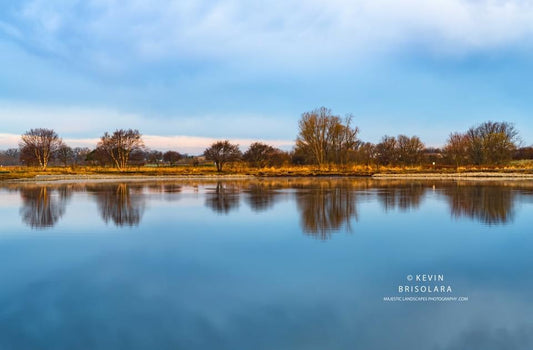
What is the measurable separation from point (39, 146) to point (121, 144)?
14351mm

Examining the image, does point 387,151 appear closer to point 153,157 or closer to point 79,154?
point 153,157

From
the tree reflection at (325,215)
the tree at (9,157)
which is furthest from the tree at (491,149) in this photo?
the tree at (9,157)

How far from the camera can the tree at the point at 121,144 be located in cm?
5793

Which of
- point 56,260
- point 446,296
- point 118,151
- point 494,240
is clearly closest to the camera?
point 446,296

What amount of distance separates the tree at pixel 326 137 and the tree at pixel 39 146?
1454 inches

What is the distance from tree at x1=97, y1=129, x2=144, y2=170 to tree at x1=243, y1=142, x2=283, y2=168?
17.0 m


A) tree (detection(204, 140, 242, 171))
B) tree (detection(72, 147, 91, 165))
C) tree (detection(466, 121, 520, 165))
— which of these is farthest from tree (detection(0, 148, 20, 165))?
tree (detection(466, 121, 520, 165))

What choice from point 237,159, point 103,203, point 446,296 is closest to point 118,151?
point 237,159

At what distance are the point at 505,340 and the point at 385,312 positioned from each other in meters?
1.15

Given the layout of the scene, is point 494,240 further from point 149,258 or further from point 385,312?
point 149,258

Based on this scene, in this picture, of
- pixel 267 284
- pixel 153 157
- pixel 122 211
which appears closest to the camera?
pixel 267 284

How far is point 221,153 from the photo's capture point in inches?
1897

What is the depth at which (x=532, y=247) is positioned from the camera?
774cm

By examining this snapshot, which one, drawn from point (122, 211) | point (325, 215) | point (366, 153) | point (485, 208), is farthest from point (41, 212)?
point (366, 153)
